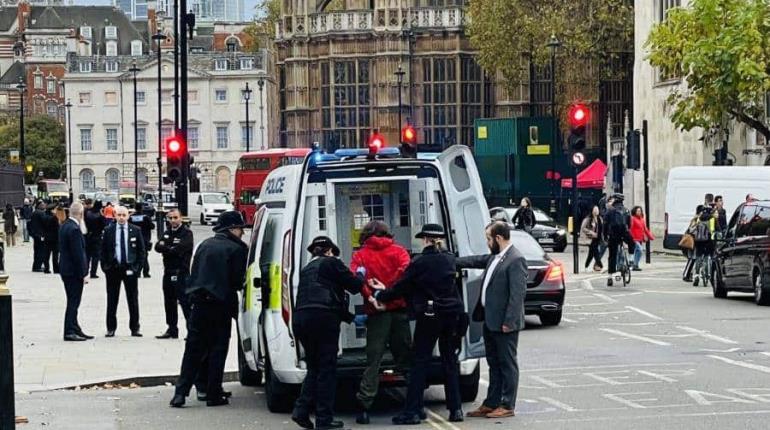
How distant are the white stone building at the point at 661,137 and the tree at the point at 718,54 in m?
12.3

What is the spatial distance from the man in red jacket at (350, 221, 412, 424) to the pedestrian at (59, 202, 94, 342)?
347 inches

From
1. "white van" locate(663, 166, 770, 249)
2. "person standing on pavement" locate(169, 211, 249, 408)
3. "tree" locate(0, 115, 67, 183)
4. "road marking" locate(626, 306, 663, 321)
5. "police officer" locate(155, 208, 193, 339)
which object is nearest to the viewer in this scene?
"person standing on pavement" locate(169, 211, 249, 408)

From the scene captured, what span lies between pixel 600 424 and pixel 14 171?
60668 mm

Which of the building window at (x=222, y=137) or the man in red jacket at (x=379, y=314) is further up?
the building window at (x=222, y=137)

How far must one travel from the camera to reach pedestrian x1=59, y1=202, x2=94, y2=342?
23516mm

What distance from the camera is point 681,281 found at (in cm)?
3594

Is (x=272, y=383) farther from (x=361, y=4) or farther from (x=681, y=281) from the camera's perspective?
(x=361, y=4)

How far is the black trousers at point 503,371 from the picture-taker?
15.5 m

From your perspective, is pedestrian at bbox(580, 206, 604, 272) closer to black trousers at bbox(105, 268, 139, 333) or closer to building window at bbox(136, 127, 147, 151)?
black trousers at bbox(105, 268, 139, 333)

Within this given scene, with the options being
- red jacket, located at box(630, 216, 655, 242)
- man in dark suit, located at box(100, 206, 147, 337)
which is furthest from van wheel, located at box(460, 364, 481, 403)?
red jacket, located at box(630, 216, 655, 242)

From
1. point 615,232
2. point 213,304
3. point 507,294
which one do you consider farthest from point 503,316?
point 615,232

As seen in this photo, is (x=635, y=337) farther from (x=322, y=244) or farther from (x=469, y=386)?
(x=322, y=244)

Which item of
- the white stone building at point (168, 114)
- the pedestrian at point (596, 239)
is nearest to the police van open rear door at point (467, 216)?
the pedestrian at point (596, 239)

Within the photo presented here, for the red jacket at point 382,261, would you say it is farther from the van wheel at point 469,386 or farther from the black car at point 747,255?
the black car at point 747,255
